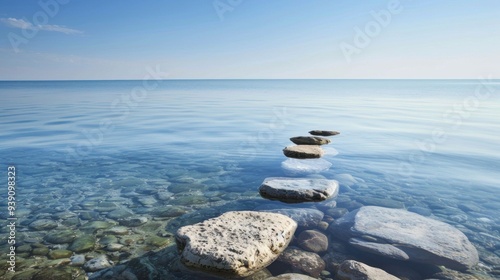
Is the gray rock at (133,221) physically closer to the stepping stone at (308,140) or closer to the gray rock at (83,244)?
the gray rock at (83,244)

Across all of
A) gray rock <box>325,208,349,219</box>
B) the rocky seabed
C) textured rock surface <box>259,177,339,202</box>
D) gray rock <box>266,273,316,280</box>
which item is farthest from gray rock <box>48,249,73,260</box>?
gray rock <box>325,208,349,219</box>

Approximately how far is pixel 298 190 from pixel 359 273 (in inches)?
114

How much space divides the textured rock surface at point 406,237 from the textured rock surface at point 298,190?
3.16 ft

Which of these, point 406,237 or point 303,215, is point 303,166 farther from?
point 406,237

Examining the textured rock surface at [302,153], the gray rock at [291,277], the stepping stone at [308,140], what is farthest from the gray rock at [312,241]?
the stepping stone at [308,140]

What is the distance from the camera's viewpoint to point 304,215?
596 centimetres

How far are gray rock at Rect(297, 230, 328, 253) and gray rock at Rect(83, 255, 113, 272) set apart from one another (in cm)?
299

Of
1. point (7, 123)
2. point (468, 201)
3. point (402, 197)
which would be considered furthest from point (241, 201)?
point (7, 123)

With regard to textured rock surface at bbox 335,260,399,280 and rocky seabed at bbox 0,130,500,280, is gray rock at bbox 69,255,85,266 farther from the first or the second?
textured rock surface at bbox 335,260,399,280

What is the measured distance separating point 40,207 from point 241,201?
4.41m

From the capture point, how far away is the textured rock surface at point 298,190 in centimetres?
684

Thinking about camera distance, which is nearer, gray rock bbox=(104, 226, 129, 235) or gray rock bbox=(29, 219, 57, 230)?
gray rock bbox=(104, 226, 129, 235)

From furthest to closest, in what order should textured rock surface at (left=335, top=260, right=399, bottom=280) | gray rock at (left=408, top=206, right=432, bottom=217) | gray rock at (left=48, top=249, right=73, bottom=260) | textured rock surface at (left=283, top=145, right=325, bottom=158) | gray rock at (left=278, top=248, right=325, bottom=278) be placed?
textured rock surface at (left=283, top=145, right=325, bottom=158), gray rock at (left=408, top=206, right=432, bottom=217), gray rock at (left=48, top=249, right=73, bottom=260), gray rock at (left=278, top=248, right=325, bottom=278), textured rock surface at (left=335, top=260, right=399, bottom=280)

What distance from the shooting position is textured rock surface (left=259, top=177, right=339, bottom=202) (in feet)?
22.4
